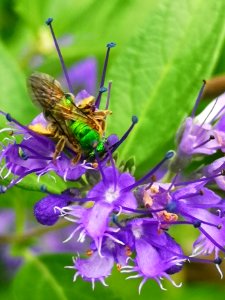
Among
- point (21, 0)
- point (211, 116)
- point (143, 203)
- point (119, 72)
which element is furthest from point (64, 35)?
point (143, 203)

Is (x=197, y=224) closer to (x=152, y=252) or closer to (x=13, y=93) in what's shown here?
(x=152, y=252)

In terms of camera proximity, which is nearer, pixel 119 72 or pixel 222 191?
pixel 222 191

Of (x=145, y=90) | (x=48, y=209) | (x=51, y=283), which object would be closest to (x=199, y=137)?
(x=145, y=90)

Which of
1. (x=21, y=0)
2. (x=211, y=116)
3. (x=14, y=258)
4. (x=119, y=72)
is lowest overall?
(x=14, y=258)

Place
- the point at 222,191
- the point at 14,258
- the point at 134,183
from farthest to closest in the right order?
the point at 14,258, the point at 222,191, the point at 134,183

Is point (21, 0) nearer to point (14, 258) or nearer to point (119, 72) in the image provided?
point (119, 72)

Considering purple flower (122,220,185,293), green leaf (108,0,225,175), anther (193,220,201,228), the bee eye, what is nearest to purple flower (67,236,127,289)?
purple flower (122,220,185,293)
